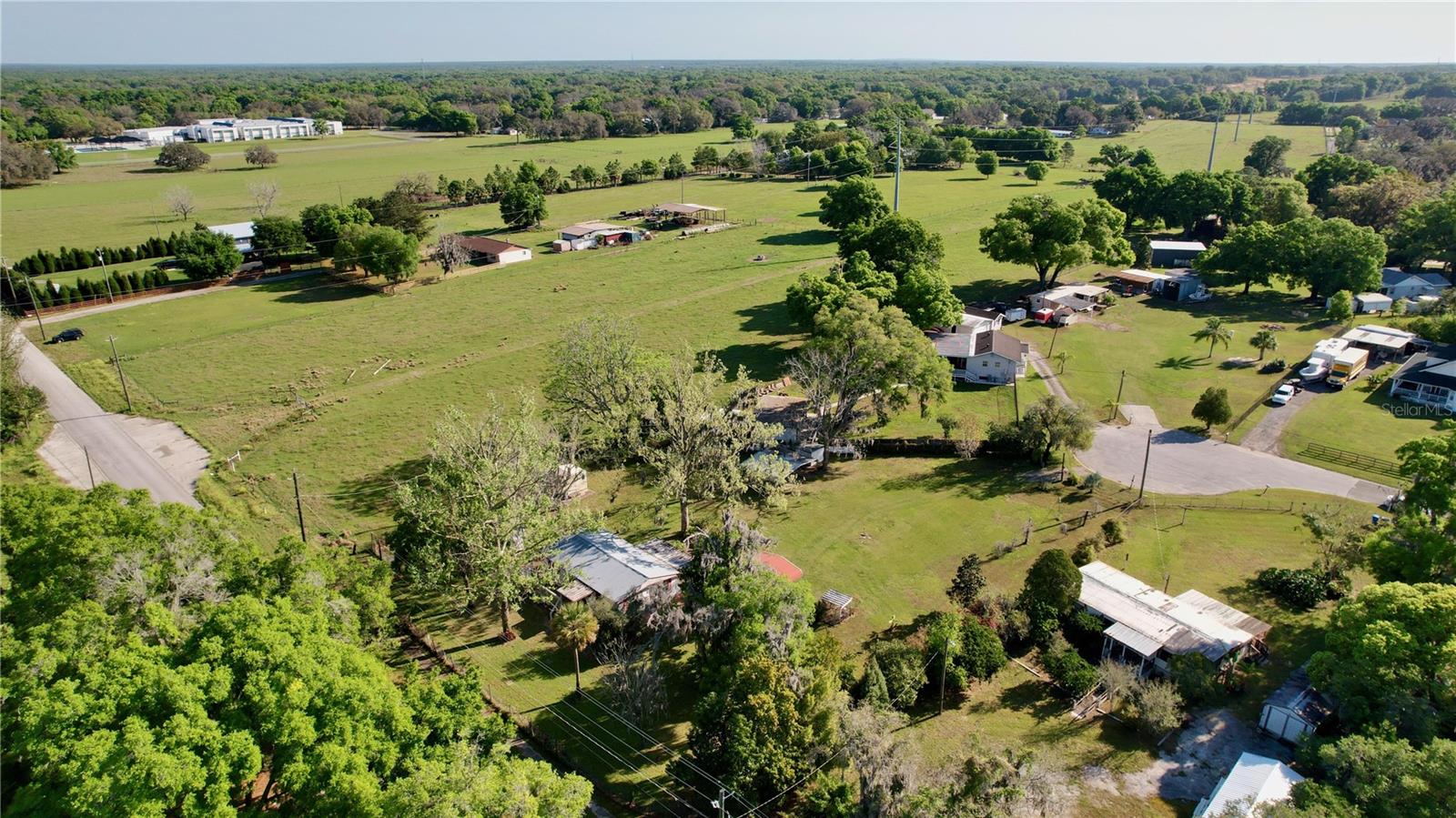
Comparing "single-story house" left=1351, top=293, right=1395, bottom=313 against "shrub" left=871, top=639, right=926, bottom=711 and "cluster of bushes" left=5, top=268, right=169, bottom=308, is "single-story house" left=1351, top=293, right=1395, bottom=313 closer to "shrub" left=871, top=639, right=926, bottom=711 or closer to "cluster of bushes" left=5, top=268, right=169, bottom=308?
"shrub" left=871, top=639, right=926, bottom=711

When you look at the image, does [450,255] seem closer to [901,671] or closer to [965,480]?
[965,480]

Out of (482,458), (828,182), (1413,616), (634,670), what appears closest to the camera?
(1413,616)

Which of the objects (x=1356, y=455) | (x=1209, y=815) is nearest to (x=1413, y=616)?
(x=1209, y=815)

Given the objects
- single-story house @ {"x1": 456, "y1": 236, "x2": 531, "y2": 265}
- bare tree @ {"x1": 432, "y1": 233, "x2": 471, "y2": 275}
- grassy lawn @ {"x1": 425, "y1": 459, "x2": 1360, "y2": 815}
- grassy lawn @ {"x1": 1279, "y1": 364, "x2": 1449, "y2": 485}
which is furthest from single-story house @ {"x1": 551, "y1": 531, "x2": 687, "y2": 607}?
single-story house @ {"x1": 456, "y1": 236, "x2": 531, "y2": 265}

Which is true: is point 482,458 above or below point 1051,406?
above

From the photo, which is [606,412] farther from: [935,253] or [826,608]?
[935,253]

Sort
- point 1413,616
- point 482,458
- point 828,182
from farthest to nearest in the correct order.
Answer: point 828,182, point 482,458, point 1413,616

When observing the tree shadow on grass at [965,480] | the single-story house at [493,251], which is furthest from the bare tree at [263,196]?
the tree shadow on grass at [965,480]
